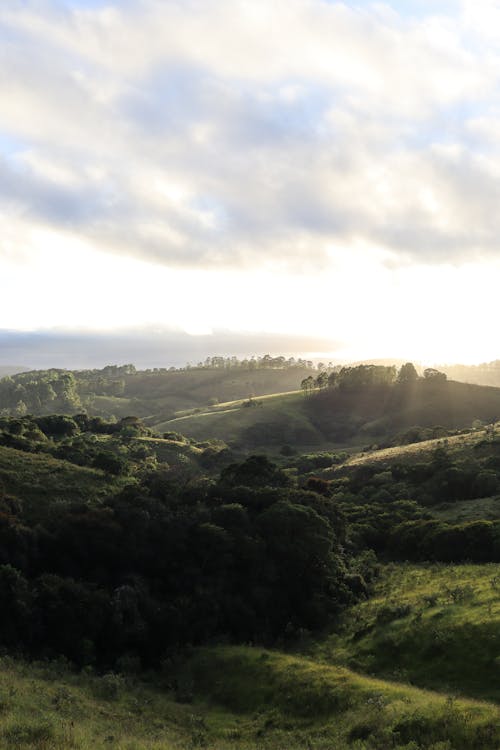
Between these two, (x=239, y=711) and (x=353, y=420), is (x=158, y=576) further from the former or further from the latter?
(x=353, y=420)

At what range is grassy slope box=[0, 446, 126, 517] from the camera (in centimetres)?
4481

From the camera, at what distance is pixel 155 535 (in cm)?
3847

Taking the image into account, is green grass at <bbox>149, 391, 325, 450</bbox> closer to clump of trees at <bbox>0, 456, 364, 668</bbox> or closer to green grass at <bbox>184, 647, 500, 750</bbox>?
clump of trees at <bbox>0, 456, 364, 668</bbox>

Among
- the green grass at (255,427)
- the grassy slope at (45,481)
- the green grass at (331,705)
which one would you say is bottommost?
the green grass at (255,427)

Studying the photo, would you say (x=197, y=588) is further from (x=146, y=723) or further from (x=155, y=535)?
(x=146, y=723)

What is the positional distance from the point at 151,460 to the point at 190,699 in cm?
7438

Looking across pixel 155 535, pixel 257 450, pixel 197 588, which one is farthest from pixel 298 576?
pixel 257 450

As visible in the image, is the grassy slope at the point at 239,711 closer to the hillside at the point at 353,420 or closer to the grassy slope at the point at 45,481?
the grassy slope at the point at 45,481

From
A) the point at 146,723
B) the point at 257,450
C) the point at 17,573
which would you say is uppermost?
the point at 17,573

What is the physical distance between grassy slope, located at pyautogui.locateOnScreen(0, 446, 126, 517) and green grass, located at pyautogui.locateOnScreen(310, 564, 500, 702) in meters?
26.6

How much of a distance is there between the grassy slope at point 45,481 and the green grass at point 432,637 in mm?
26638

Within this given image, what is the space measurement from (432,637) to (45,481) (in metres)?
37.8

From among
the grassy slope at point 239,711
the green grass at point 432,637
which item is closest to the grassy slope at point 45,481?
the grassy slope at point 239,711

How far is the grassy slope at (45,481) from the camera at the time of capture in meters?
44.8
